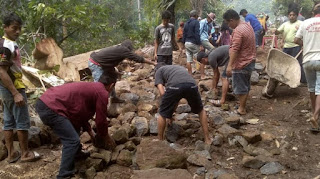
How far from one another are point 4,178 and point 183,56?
281 inches

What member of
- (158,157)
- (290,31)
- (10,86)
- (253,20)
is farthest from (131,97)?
(253,20)

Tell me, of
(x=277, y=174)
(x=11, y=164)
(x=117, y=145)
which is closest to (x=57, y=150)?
(x=11, y=164)

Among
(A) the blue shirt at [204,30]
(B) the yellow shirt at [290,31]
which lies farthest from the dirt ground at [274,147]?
(A) the blue shirt at [204,30]

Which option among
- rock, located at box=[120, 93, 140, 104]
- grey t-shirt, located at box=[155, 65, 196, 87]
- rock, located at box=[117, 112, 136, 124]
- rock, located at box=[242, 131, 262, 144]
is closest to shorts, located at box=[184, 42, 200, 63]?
rock, located at box=[120, 93, 140, 104]

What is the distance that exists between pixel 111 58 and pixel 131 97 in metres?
1.20

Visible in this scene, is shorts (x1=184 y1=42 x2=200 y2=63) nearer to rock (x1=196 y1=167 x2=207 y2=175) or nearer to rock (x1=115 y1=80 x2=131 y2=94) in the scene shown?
rock (x1=115 y1=80 x2=131 y2=94)

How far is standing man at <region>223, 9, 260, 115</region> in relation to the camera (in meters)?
4.48

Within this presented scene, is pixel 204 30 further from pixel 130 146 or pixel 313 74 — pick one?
pixel 130 146

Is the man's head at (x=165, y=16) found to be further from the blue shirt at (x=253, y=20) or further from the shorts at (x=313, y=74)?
the blue shirt at (x=253, y=20)

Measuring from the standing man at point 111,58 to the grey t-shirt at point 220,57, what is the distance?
1432mm

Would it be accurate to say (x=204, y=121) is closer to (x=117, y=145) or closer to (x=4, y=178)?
(x=117, y=145)

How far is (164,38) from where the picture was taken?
588 centimetres

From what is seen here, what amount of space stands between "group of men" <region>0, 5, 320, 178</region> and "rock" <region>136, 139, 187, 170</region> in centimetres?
42

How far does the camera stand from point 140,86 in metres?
6.34
